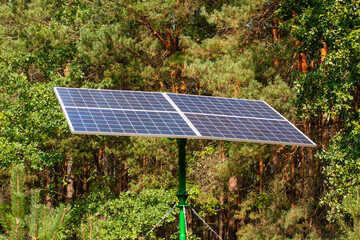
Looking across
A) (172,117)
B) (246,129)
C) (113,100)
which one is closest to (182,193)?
(172,117)

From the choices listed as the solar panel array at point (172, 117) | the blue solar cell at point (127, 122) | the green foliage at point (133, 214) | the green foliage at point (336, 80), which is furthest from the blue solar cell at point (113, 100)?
the green foliage at point (133, 214)

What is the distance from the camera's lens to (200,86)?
20266 millimetres

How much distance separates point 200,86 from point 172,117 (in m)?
11.4

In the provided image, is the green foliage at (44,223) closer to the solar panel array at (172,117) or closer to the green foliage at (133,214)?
the solar panel array at (172,117)

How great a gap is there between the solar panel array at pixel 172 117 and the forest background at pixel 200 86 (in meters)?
3.03

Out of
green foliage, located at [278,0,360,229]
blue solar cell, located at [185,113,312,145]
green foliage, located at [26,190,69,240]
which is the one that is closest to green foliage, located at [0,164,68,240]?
green foliage, located at [26,190,69,240]

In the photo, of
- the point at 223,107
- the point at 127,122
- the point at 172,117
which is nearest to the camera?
the point at 127,122

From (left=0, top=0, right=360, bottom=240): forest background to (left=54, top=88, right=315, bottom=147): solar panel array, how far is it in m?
3.03

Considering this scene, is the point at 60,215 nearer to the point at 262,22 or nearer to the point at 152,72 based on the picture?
the point at 262,22

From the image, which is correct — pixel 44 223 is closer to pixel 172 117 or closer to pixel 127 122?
pixel 127 122

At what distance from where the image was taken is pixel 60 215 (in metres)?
4.97

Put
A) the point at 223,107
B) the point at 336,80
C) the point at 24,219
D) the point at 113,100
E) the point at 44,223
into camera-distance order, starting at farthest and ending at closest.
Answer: the point at 336,80
the point at 223,107
the point at 113,100
the point at 24,219
the point at 44,223

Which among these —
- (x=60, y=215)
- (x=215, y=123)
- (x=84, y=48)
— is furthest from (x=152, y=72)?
(x=60, y=215)

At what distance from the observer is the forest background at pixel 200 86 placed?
12.9 meters
